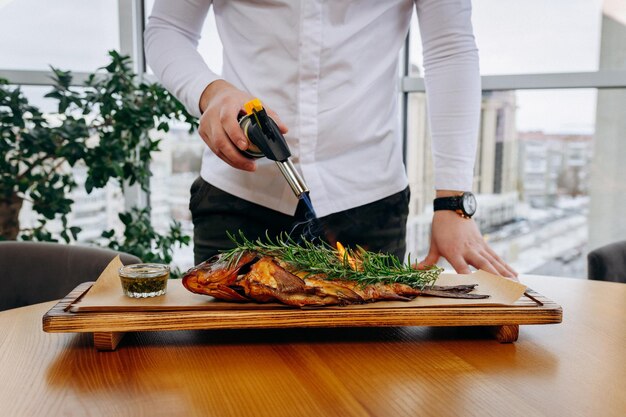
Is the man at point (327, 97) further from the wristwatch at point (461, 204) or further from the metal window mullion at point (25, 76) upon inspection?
the metal window mullion at point (25, 76)

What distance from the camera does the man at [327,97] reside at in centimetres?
133

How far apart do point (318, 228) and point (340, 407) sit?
55 cm

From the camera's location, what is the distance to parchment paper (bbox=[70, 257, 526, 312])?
0.88m

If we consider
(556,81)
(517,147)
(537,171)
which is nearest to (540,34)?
(556,81)

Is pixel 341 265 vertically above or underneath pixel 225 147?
underneath

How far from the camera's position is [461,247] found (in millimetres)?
1223

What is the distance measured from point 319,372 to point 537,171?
9.57 ft

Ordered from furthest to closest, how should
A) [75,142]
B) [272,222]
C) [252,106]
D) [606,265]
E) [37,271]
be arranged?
1. [75,142]
2. [606,265]
3. [37,271]
4. [272,222]
5. [252,106]

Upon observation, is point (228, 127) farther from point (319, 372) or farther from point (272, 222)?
point (319, 372)

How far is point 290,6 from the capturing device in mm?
1313

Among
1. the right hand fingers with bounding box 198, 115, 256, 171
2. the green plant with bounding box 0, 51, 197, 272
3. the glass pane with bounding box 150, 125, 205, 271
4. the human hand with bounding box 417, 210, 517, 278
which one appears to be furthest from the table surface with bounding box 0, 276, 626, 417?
the glass pane with bounding box 150, 125, 205, 271

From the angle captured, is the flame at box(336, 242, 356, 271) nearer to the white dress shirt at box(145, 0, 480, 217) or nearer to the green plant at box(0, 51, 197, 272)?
the white dress shirt at box(145, 0, 480, 217)

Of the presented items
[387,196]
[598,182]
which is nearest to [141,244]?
[387,196]

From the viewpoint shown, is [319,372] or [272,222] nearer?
[319,372]
